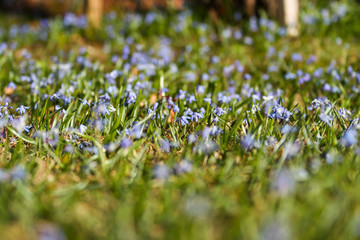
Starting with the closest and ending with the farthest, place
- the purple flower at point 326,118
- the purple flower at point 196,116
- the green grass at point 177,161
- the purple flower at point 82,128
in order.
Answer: the green grass at point 177,161 → the purple flower at point 326,118 → the purple flower at point 82,128 → the purple flower at point 196,116

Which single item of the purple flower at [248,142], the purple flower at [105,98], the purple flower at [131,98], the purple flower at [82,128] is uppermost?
the purple flower at [248,142]

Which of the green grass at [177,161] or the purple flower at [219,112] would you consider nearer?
the green grass at [177,161]

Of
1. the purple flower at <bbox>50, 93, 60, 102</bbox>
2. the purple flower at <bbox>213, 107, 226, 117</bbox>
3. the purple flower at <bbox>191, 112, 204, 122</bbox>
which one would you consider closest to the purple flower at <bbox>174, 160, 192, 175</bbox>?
the purple flower at <bbox>191, 112, 204, 122</bbox>

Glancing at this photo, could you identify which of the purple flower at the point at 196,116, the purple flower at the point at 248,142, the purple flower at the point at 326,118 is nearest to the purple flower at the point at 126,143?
the purple flower at the point at 196,116

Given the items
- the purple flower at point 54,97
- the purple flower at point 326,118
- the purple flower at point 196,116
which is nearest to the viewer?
the purple flower at point 326,118

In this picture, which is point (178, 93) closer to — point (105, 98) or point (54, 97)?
point (105, 98)

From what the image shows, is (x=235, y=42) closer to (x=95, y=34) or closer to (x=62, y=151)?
(x=95, y=34)

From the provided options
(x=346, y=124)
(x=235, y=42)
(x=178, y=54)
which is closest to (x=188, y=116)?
(x=346, y=124)

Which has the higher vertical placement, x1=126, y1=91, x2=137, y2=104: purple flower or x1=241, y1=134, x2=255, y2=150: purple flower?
x1=241, y1=134, x2=255, y2=150: purple flower

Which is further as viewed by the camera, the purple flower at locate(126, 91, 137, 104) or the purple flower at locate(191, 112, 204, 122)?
the purple flower at locate(126, 91, 137, 104)

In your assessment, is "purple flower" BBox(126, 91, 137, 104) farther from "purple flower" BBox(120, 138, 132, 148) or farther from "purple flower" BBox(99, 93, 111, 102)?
"purple flower" BBox(120, 138, 132, 148)

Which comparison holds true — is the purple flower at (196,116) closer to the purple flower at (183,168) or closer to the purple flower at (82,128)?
the purple flower at (183,168)
